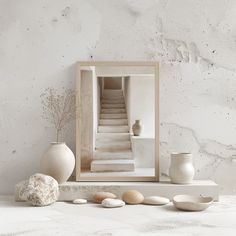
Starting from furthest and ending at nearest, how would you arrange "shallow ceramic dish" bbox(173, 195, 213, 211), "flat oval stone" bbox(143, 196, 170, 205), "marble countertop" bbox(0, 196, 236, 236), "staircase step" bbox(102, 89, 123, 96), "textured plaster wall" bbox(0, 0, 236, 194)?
"textured plaster wall" bbox(0, 0, 236, 194)
"staircase step" bbox(102, 89, 123, 96)
"flat oval stone" bbox(143, 196, 170, 205)
"shallow ceramic dish" bbox(173, 195, 213, 211)
"marble countertop" bbox(0, 196, 236, 236)

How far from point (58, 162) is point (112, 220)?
418mm

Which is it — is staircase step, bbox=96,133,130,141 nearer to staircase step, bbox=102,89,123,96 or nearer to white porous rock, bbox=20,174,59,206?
staircase step, bbox=102,89,123,96

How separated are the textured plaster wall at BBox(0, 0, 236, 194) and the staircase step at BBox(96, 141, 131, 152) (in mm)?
156

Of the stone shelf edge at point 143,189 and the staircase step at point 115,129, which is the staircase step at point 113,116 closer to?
the staircase step at point 115,129

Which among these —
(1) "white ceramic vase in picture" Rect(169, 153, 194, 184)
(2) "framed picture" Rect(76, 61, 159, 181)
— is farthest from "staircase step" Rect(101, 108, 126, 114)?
(1) "white ceramic vase in picture" Rect(169, 153, 194, 184)

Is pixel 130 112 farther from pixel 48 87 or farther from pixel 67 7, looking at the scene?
pixel 67 7

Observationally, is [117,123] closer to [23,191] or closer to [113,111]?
[113,111]

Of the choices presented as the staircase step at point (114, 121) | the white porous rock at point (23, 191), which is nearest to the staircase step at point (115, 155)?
the staircase step at point (114, 121)

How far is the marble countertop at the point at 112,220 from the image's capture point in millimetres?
1298

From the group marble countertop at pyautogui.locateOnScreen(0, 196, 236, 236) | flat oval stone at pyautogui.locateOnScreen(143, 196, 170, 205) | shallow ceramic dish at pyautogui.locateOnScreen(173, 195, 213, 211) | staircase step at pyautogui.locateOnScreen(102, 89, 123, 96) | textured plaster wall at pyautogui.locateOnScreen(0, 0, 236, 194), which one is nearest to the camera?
marble countertop at pyautogui.locateOnScreen(0, 196, 236, 236)

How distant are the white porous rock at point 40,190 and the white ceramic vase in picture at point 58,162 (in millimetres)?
96

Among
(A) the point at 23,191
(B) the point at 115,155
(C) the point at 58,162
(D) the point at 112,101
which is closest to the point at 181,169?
(B) the point at 115,155

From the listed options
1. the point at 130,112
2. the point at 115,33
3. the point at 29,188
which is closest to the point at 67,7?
the point at 115,33

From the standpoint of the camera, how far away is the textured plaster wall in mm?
1887
